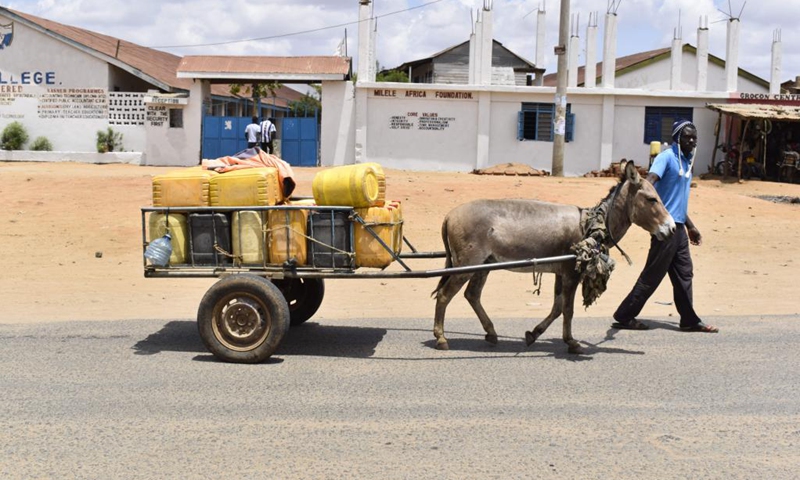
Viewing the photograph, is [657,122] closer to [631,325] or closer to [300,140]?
[300,140]

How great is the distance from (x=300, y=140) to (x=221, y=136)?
101 inches

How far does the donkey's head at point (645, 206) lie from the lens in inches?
292

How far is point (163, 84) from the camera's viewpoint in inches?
1160

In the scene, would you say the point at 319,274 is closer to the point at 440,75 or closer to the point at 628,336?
the point at 628,336

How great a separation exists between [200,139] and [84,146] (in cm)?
419

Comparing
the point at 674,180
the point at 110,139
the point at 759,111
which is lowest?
the point at 674,180

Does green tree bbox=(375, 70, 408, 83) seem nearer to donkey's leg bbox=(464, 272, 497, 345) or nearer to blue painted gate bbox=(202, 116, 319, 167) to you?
blue painted gate bbox=(202, 116, 319, 167)

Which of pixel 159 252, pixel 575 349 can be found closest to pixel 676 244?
pixel 575 349

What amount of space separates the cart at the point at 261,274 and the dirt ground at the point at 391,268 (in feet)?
6.80

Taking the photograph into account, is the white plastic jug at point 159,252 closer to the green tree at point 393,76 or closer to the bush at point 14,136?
the bush at point 14,136

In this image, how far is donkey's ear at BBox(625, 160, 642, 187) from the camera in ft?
23.9

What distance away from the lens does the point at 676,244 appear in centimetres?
837

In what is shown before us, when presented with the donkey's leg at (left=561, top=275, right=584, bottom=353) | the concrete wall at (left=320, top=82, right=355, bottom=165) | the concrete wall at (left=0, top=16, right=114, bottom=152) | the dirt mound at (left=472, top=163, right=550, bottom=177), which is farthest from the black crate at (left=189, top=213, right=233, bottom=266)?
the concrete wall at (left=0, top=16, right=114, bottom=152)

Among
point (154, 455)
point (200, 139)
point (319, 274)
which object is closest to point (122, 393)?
point (154, 455)
